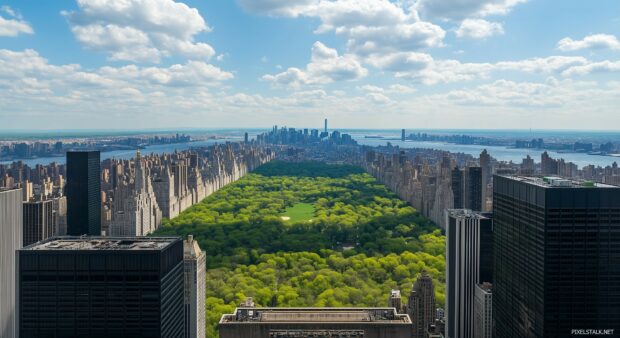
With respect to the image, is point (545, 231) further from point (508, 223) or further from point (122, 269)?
point (122, 269)

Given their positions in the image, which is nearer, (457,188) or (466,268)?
(466,268)

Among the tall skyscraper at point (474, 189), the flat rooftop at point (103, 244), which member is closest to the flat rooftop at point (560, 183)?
the flat rooftop at point (103, 244)

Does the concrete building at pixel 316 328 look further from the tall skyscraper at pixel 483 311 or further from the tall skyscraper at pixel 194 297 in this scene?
the tall skyscraper at pixel 483 311

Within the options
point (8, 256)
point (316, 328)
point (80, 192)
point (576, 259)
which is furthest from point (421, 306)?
point (80, 192)

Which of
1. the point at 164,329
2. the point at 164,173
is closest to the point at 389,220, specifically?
the point at 164,173

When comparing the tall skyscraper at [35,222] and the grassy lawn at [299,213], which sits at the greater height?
the tall skyscraper at [35,222]

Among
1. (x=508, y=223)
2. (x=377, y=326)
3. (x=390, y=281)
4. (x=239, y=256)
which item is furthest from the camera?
(x=239, y=256)

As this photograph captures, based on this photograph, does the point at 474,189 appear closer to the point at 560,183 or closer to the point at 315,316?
the point at 560,183
